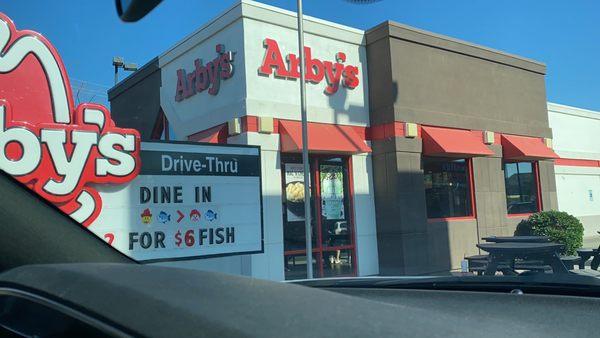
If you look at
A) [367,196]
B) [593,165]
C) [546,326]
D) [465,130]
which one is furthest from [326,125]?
[593,165]

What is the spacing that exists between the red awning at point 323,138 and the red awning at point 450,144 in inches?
64.4

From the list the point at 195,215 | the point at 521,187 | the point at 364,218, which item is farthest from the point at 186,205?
the point at 521,187

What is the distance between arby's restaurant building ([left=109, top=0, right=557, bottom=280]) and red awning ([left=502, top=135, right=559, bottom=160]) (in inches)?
1.7

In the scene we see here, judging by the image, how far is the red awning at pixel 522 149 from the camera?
15.2 m

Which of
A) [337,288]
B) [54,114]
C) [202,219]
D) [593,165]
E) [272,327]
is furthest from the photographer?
[593,165]

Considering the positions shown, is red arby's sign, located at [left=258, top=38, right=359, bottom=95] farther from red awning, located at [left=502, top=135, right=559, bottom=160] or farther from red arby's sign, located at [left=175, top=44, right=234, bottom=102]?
red awning, located at [left=502, top=135, right=559, bottom=160]

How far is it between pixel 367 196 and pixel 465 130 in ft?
12.0

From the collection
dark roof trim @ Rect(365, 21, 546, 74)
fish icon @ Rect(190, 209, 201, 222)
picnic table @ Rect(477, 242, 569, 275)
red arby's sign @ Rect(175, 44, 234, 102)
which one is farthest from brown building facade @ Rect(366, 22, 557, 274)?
picnic table @ Rect(477, 242, 569, 275)

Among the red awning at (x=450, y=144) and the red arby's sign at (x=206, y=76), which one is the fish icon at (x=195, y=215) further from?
the red awning at (x=450, y=144)

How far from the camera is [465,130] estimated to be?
14.3 metres

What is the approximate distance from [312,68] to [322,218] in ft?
11.4

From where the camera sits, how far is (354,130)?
12859mm

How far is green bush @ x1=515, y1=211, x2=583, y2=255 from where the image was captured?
41.4 ft

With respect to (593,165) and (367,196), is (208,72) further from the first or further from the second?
(593,165)
